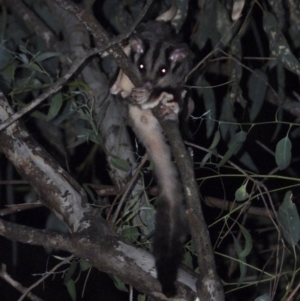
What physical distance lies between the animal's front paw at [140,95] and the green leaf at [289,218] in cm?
69

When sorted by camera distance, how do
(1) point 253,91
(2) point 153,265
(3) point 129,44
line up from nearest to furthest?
(2) point 153,265 < (3) point 129,44 < (1) point 253,91

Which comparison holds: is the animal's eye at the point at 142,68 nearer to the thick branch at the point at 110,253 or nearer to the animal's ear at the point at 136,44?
the animal's ear at the point at 136,44

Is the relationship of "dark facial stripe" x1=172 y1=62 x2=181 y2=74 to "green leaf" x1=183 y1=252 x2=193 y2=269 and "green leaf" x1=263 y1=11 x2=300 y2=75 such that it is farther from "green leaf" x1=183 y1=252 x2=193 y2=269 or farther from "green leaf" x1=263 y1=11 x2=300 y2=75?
"green leaf" x1=183 y1=252 x2=193 y2=269

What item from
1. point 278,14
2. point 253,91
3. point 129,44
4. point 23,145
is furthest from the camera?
point 253,91

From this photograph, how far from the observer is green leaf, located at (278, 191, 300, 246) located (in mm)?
2664

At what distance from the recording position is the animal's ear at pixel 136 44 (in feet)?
11.0

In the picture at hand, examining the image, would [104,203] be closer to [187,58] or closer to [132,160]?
[132,160]

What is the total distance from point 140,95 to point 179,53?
0.45 meters

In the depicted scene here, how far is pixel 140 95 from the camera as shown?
2.99m

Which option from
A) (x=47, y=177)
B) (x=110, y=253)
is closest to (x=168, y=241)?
(x=110, y=253)

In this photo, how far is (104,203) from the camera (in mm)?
3402

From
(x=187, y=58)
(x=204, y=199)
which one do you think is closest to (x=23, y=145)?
(x=187, y=58)

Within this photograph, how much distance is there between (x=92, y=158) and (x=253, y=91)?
107 centimetres

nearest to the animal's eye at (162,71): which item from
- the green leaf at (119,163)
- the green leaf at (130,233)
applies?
the green leaf at (119,163)
